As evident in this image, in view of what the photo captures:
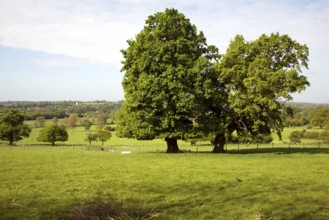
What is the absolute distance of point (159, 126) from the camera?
36375 mm

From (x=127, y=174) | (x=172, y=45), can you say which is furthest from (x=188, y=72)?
(x=127, y=174)

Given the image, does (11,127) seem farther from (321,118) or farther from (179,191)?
(321,118)

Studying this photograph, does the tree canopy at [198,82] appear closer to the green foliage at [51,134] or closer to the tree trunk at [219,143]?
the tree trunk at [219,143]

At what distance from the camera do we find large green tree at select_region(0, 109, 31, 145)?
85688 millimetres

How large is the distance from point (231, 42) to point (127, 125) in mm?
16657

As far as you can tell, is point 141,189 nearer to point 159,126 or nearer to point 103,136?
point 159,126

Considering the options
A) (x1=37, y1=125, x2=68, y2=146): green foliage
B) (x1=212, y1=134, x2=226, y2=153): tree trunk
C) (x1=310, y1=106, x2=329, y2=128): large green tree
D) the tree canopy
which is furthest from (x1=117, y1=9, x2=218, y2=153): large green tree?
(x1=310, y1=106, x2=329, y2=128): large green tree

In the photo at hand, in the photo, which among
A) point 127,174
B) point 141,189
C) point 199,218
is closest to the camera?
point 199,218

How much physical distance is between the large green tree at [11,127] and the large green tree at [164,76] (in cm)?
6008

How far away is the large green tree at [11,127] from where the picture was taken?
85688 millimetres

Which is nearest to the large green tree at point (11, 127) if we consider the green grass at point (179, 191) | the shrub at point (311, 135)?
the green grass at point (179, 191)

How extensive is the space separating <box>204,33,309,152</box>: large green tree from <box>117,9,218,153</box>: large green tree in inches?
102

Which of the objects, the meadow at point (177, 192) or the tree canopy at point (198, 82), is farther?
the tree canopy at point (198, 82)

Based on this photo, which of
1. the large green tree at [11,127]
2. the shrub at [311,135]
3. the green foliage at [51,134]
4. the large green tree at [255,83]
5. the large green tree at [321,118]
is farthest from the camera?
the large green tree at [321,118]
